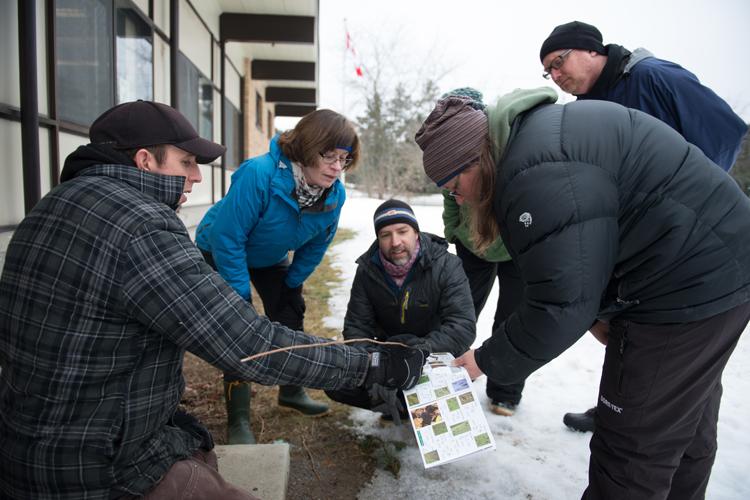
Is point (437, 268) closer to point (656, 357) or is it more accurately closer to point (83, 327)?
point (656, 357)

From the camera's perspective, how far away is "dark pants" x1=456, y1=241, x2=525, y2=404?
3.18 meters

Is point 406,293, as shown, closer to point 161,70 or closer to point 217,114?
point 161,70

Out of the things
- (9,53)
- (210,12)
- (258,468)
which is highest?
(210,12)

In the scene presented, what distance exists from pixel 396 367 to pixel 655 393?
0.87 m

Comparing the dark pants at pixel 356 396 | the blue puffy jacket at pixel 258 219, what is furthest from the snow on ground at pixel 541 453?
the blue puffy jacket at pixel 258 219

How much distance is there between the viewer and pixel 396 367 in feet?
6.18

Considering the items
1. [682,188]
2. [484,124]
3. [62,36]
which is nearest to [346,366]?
[484,124]

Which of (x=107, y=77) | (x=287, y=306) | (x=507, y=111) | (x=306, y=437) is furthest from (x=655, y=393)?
(x=107, y=77)

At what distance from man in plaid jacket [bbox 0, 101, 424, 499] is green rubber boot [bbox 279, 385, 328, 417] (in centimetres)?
178

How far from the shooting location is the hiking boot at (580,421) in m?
2.99

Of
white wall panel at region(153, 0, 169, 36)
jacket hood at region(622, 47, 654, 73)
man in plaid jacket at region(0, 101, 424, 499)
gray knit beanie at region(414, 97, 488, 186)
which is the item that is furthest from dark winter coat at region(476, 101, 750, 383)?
white wall panel at region(153, 0, 169, 36)

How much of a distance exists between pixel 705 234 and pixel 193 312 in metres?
1.51

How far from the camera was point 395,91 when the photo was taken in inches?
1264

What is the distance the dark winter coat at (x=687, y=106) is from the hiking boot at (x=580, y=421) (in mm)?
1622
